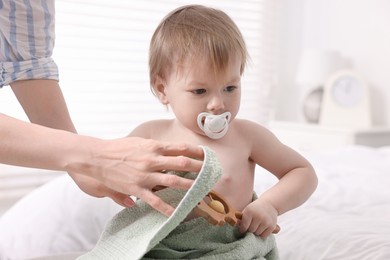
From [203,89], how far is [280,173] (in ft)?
0.80

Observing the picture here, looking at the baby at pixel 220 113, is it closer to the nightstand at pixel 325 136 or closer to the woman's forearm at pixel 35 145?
the woman's forearm at pixel 35 145

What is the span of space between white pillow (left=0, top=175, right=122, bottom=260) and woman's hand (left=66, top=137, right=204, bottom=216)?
2.92ft

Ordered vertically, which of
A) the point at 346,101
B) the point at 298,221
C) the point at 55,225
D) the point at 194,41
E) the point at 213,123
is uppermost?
the point at 194,41

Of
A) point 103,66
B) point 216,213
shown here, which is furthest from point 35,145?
point 103,66

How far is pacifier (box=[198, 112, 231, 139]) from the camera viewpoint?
115 cm

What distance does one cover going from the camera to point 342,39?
165 inches

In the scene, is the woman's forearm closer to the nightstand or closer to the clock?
the nightstand

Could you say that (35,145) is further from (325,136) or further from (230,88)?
(325,136)

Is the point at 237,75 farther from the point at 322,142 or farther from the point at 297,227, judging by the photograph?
the point at 322,142

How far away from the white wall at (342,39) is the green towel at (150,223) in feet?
9.92

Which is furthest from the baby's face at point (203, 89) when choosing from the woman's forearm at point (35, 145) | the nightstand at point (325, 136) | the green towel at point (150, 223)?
the nightstand at point (325, 136)

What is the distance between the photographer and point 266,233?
44.2 inches

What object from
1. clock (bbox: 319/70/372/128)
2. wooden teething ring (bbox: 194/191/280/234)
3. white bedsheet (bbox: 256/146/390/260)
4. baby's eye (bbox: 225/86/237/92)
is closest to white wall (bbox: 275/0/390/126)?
clock (bbox: 319/70/372/128)

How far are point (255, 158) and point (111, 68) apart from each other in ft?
7.71
